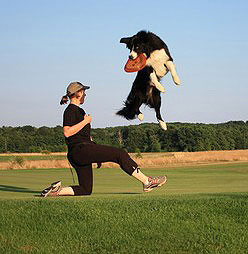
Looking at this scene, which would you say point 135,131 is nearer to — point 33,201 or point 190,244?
point 33,201

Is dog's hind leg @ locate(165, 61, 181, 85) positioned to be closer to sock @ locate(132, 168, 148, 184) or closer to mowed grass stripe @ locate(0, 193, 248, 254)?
mowed grass stripe @ locate(0, 193, 248, 254)

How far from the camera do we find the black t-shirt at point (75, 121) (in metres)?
7.25

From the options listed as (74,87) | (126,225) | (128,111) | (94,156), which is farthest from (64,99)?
(126,225)

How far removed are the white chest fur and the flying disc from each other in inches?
2.7

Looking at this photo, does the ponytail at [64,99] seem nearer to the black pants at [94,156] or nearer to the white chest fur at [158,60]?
the black pants at [94,156]

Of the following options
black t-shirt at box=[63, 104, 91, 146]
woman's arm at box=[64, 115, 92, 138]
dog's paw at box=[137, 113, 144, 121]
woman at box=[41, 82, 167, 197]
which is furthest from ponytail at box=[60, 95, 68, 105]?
dog's paw at box=[137, 113, 144, 121]

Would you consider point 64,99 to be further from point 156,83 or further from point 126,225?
point 126,225

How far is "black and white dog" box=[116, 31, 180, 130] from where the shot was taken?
18.7 feet

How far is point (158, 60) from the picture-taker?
5.71 meters

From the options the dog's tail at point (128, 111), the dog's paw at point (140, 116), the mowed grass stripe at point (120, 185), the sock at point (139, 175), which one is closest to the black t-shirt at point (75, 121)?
the sock at point (139, 175)

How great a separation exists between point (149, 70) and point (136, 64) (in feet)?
0.86

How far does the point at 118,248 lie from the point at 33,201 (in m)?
1.99

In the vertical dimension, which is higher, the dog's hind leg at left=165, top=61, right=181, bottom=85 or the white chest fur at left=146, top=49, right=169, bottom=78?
the white chest fur at left=146, top=49, right=169, bottom=78

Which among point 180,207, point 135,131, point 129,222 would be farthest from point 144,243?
point 135,131
